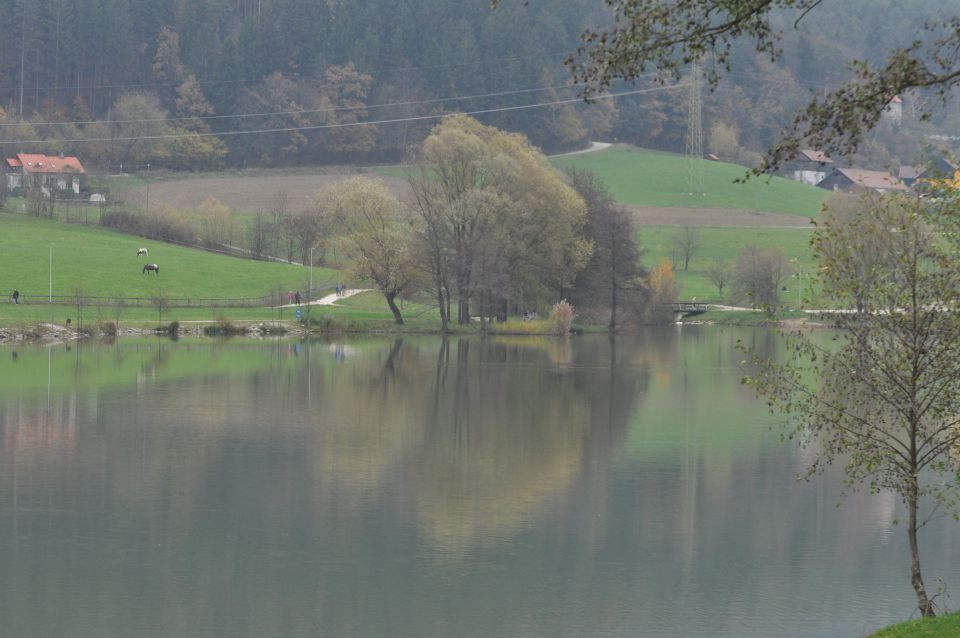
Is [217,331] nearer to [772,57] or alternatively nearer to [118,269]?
[118,269]

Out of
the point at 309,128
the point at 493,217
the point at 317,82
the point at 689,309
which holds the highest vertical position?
the point at 317,82

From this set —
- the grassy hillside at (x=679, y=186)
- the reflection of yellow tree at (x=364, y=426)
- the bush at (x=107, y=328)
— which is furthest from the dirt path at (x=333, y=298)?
the grassy hillside at (x=679, y=186)

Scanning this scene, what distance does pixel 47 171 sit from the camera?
449 feet

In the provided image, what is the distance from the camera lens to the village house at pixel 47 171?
128125mm

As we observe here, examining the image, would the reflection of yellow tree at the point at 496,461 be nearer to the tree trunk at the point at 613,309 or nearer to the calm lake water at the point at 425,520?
the calm lake water at the point at 425,520

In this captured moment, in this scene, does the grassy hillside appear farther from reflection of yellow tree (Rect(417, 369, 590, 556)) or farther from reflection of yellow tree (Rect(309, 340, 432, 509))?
reflection of yellow tree (Rect(417, 369, 590, 556))

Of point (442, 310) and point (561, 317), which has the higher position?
point (442, 310)

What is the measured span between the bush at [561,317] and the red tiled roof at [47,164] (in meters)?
82.5

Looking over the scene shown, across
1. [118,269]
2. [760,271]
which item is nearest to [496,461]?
[118,269]

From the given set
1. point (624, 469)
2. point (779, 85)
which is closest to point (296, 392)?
point (624, 469)

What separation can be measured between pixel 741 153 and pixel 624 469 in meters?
142

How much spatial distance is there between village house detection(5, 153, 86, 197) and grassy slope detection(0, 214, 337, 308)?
101ft

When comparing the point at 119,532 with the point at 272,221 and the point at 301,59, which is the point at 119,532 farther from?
the point at 301,59

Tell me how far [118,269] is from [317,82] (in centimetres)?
8671
